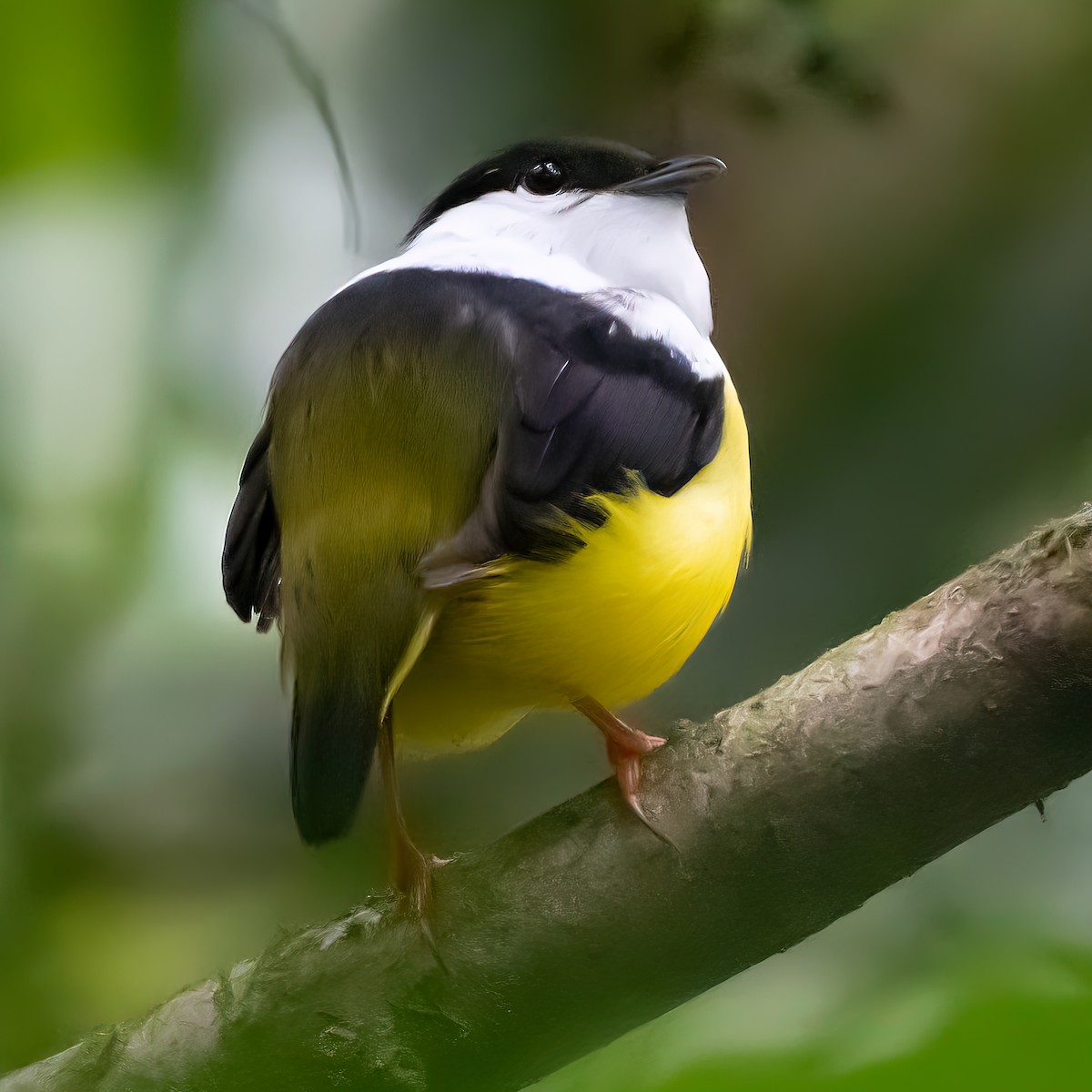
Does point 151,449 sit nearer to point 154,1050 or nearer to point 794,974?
point 154,1050

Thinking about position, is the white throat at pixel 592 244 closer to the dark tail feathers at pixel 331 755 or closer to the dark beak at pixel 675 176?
the dark beak at pixel 675 176

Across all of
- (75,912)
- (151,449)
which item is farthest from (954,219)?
(75,912)

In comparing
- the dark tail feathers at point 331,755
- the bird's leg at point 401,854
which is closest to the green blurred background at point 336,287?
the bird's leg at point 401,854

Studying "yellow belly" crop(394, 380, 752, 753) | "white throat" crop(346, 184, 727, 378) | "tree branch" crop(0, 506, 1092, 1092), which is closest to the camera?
"tree branch" crop(0, 506, 1092, 1092)

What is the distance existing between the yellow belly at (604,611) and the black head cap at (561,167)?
20cm

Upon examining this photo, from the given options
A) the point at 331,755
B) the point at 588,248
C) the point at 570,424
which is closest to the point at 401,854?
the point at 331,755

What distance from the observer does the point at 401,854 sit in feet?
2.16

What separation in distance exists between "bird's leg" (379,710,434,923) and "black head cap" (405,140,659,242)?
39 cm

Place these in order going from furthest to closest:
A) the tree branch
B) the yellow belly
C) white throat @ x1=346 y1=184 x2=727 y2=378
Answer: white throat @ x1=346 y1=184 x2=727 y2=378, the yellow belly, the tree branch

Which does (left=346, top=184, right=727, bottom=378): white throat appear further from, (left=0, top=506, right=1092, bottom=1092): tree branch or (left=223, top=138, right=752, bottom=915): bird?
(left=0, top=506, right=1092, bottom=1092): tree branch

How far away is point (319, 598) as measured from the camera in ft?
1.95

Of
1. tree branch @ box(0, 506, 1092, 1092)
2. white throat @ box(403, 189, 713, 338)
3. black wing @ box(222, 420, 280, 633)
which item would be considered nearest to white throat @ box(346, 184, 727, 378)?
white throat @ box(403, 189, 713, 338)

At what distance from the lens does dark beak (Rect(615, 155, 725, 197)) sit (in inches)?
29.9

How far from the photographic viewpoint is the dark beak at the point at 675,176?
2.49ft
